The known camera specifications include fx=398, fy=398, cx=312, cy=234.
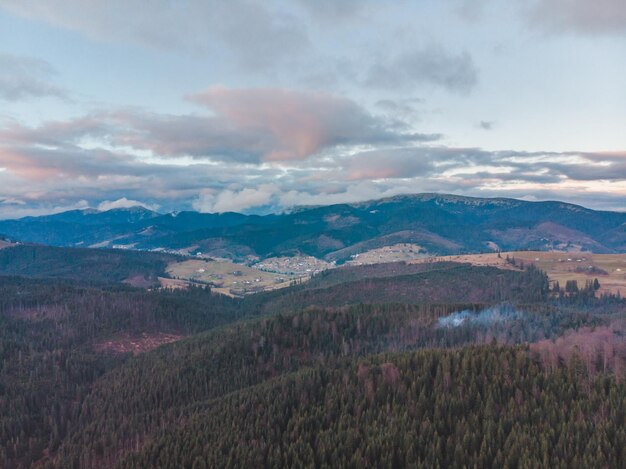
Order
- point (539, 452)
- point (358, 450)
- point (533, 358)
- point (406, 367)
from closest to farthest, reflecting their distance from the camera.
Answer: point (539, 452) < point (358, 450) < point (533, 358) < point (406, 367)

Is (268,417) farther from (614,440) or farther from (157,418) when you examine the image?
(614,440)

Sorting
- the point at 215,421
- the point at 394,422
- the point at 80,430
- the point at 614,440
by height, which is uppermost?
the point at 614,440

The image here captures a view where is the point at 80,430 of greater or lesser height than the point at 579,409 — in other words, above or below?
below

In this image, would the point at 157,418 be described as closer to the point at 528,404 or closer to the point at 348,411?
the point at 348,411

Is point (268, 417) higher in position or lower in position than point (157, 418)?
higher

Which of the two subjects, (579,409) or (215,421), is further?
(215,421)

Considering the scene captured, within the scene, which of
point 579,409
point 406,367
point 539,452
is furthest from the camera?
point 406,367

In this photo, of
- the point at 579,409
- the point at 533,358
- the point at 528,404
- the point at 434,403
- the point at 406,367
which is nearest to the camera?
the point at 579,409

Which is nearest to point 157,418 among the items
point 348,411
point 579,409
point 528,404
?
point 348,411

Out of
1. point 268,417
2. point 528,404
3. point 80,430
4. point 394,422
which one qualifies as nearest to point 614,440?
point 528,404
